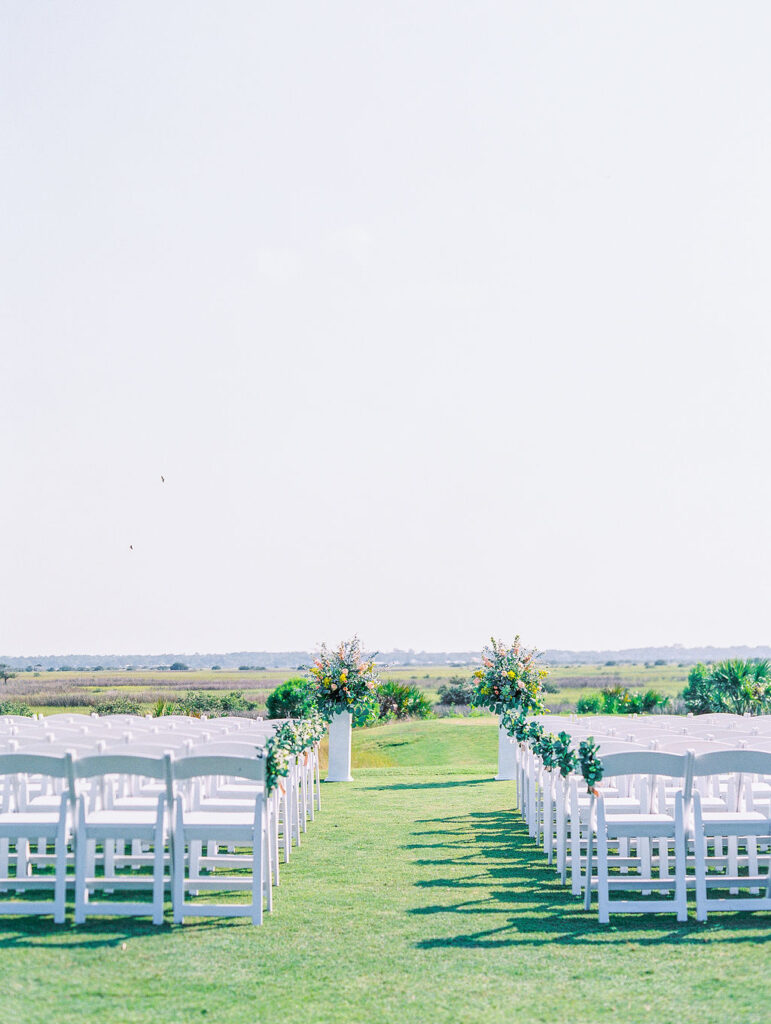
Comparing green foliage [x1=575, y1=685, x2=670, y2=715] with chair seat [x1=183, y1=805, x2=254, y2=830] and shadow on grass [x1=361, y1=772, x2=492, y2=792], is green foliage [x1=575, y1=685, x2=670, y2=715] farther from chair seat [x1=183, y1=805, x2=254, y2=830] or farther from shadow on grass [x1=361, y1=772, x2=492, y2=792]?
chair seat [x1=183, y1=805, x2=254, y2=830]

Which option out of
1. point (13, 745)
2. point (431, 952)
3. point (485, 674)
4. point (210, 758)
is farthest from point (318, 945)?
point (485, 674)

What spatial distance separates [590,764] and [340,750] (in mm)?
10215

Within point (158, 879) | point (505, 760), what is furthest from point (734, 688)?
point (158, 879)

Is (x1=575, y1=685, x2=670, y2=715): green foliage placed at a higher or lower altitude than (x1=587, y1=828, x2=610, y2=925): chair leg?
lower

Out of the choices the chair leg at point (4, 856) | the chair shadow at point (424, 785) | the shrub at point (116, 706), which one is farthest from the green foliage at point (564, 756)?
the shrub at point (116, 706)

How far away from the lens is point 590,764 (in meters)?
7.12

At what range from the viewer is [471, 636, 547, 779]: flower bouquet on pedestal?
1642 cm

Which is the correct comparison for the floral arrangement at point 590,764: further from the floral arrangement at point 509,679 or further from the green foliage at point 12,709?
the green foliage at point 12,709

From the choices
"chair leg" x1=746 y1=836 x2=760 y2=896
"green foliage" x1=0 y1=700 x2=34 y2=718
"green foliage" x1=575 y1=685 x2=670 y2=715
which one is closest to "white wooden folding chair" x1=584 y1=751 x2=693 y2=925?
"chair leg" x1=746 y1=836 x2=760 y2=896

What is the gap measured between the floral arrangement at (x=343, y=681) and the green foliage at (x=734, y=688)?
36.4ft

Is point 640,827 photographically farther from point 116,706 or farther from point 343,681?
point 116,706

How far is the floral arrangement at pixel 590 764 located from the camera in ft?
23.1

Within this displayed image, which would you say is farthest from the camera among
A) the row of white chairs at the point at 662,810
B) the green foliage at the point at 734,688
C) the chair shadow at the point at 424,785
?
the green foliage at the point at 734,688

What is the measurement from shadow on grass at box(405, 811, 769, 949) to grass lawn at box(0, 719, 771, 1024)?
2 centimetres
